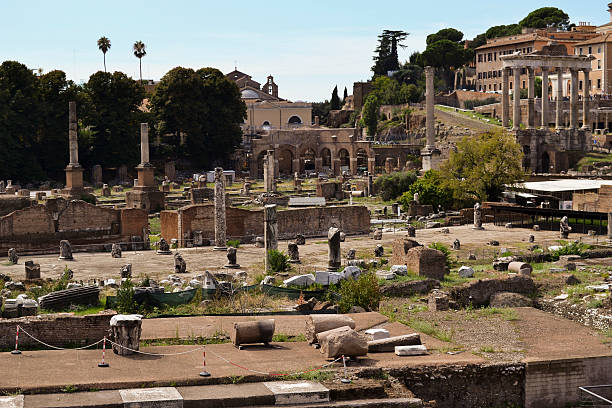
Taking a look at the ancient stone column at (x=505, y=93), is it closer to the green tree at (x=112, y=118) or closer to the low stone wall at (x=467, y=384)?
the green tree at (x=112, y=118)

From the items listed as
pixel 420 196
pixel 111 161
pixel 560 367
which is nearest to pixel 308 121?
pixel 111 161

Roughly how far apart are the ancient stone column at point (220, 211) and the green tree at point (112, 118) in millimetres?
38516

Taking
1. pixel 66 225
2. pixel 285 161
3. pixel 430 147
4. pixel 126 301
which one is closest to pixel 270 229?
pixel 126 301

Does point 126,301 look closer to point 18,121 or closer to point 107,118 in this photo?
point 18,121

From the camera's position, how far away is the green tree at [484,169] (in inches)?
1875

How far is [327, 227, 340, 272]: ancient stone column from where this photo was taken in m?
27.2

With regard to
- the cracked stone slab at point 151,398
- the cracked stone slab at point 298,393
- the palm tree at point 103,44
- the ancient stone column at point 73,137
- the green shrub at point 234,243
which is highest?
the palm tree at point 103,44

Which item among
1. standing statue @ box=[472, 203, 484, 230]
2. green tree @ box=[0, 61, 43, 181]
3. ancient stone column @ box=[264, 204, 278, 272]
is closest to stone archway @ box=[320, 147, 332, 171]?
green tree @ box=[0, 61, 43, 181]

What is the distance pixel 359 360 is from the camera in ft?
48.4

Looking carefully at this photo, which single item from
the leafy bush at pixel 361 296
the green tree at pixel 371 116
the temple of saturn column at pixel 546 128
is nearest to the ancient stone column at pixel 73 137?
the temple of saturn column at pixel 546 128

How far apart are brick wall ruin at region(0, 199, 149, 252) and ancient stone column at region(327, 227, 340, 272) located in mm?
14084

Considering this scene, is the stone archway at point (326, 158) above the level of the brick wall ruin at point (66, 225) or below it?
above

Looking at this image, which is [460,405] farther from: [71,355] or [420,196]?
[420,196]

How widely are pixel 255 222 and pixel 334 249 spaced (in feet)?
38.7
